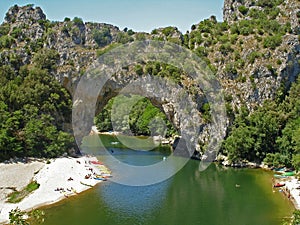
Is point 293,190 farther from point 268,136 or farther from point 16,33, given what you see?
point 16,33

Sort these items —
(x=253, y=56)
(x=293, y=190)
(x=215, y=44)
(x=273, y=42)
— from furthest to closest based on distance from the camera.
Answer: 1. (x=215, y=44)
2. (x=273, y=42)
3. (x=253, y=56)
4. (x=293, y=190)

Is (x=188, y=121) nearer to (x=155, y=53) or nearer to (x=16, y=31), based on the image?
(x=155, y=53)

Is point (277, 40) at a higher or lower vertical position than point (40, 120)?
higher

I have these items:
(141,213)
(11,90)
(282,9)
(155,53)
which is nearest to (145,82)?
(155,53)

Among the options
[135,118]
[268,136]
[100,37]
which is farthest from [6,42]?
[268,136]

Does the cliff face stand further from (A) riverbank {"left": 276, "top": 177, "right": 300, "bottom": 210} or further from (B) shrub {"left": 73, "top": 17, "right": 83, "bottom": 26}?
(A) riverbank {"left": 276, "top": 177, "right": 300, "bottom": 210}

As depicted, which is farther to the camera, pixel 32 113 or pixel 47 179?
pixel 32 113
